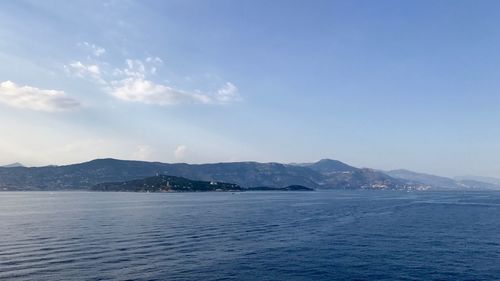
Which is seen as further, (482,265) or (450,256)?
(450,256)

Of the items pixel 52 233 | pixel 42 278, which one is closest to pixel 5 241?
pixel 52 233

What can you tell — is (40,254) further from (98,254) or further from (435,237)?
(435,237)

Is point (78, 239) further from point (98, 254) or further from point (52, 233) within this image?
point (98, 254)

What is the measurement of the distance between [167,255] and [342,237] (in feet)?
142

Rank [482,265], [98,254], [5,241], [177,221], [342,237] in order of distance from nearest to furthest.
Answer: [482,265] → [98,254] → [5,241] → [342,237] → [177,221]

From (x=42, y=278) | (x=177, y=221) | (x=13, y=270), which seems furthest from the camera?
(x=177, y=221)

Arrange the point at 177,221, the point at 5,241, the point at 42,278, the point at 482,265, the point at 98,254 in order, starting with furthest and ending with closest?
the point at 177,221, the point at 5,241, the point at 98,254, the point at 482,265, the point at 42,278

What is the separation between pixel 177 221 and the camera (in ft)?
406

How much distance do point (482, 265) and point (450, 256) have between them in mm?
6843

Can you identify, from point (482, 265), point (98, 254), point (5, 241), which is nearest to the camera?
point (482, 265)

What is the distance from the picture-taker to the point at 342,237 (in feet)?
303

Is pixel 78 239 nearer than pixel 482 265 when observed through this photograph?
No

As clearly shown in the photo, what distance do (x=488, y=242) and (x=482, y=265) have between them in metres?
26.6

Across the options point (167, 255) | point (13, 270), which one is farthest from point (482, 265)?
point (13, 270)
